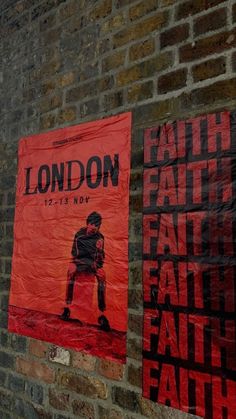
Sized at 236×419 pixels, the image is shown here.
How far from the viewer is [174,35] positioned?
1521 millimetres

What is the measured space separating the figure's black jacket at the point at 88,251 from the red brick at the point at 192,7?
3.21 ft

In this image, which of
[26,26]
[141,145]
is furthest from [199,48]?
[26,26]

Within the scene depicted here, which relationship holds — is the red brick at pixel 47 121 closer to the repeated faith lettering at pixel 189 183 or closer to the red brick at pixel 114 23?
the red brick at pixel 114 23

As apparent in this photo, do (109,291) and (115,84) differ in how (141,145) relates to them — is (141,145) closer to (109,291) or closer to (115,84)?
(115,84)

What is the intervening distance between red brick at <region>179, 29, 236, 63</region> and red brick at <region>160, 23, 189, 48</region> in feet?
0.14

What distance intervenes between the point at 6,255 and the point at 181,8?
153cm

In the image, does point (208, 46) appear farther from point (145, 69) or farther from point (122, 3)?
point (122, 3)

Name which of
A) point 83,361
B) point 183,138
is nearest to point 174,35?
point 183,138

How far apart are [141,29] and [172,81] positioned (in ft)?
1.07

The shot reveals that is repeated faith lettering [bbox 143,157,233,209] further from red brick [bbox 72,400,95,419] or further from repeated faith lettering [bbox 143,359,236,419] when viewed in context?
red brick [bbox 72,400,95,419]

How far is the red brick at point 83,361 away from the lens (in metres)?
1.64

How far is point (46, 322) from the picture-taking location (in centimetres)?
183

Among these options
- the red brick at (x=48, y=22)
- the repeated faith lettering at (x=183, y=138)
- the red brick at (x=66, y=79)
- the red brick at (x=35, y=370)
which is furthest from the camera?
the red brick at (x=48, y=22)

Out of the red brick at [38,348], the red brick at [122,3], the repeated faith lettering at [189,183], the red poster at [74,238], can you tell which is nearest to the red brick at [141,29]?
the red brick at [122,3]
